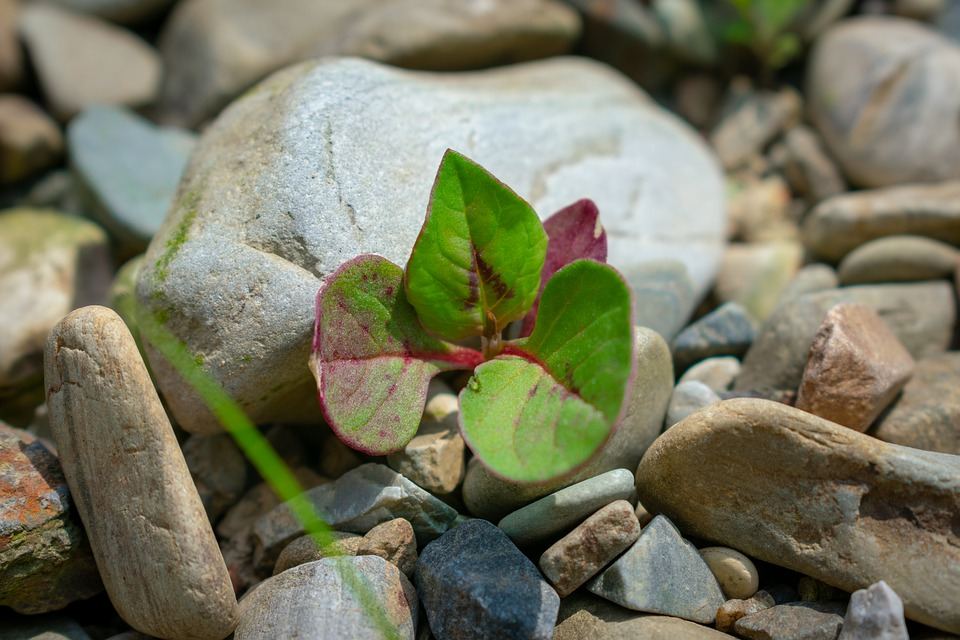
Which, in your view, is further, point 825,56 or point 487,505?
point 825,56

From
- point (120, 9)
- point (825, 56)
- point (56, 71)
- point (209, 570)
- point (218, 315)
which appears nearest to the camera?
point (209, 570)

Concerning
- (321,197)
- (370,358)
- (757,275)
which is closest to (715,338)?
(757,275)

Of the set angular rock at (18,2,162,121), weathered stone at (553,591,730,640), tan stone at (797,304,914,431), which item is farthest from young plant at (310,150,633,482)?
angular rock at (18,2,162,121)

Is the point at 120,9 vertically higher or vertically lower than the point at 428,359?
higher

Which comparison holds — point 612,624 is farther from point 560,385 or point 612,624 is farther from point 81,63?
point 81,63

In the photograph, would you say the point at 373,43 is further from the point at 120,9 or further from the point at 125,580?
the point at 125,580

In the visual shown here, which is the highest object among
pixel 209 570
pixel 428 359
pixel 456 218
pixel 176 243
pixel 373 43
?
pixel 373 43

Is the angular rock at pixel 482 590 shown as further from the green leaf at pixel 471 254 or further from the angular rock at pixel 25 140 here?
the angular rock at pixel 25 140

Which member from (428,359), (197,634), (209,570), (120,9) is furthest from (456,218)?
(120,9)
